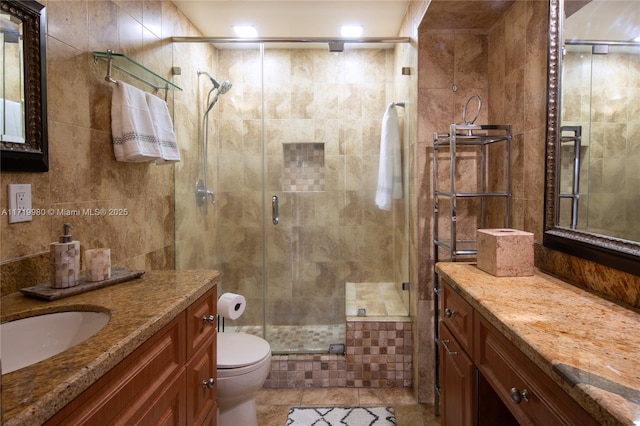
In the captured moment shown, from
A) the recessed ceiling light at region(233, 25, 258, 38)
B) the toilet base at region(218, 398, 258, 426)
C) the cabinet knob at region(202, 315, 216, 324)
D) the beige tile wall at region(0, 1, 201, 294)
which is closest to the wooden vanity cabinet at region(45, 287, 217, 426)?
the cabinet knob at region(202, 315, 216, 324)

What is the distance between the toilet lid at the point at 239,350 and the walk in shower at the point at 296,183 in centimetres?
75

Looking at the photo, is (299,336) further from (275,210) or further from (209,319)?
(209,319)

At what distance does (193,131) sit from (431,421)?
7.83 ft

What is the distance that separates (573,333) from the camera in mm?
942

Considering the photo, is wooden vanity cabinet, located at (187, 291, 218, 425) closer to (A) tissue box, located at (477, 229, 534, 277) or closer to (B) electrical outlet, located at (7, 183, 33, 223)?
(B) electrical outlet, located at (7, 183, 33, 223)

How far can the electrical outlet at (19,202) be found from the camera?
125 centimetres

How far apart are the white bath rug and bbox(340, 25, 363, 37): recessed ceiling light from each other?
2553 millimetres

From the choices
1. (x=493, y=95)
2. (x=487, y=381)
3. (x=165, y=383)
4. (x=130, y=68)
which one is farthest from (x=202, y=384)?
(x=493, y=95)

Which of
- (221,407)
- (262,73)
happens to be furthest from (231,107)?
(221,407)

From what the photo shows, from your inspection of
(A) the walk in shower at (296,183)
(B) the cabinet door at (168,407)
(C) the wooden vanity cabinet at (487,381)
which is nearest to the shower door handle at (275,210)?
(A) the walk in shower at (296,183)

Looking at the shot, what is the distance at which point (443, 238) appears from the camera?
92.0 inches

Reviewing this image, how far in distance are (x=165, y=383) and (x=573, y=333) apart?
107cm

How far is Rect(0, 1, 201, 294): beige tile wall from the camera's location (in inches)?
53.0

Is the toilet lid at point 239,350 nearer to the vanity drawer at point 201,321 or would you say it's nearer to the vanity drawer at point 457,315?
the vanity drawer at point 201,321
